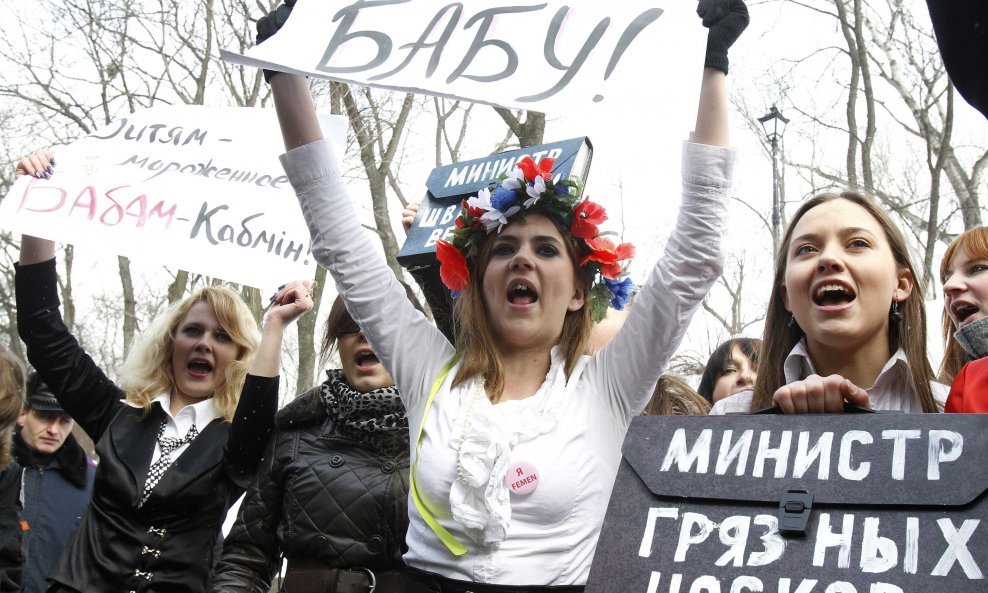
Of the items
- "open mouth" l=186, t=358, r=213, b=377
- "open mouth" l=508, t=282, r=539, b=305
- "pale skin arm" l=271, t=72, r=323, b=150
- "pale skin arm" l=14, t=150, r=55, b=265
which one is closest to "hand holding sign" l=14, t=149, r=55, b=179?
"pale skin arm" l=14, t=150, r=55, b=265

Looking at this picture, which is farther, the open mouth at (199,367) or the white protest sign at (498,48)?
the open mouth at (199,367)

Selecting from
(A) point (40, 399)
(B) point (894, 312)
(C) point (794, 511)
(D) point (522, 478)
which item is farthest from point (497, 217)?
(A) point (40, 399)

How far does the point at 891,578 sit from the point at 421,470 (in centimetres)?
121

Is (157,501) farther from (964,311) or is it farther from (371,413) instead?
(964,311)

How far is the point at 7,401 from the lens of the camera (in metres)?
3.59

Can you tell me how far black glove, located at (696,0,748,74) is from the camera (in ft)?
6.97

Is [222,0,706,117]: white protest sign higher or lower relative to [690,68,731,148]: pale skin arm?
higher

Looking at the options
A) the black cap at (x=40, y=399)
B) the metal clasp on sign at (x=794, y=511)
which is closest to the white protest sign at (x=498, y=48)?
the metal clasp on sign at (x=794, y=511)

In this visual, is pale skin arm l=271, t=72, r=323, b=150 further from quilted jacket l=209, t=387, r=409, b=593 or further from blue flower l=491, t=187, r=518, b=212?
quilted jacket l=209, t=387, r=409, b=593

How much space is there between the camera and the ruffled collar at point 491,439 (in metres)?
2.08

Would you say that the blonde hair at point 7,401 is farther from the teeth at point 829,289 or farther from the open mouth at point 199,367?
the teeth at point 829,289

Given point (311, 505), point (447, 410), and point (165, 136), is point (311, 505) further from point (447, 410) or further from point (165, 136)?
point (165, 136)

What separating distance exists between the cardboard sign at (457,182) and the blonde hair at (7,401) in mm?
1660

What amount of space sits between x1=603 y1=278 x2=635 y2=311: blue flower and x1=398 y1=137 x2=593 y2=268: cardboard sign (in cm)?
40
